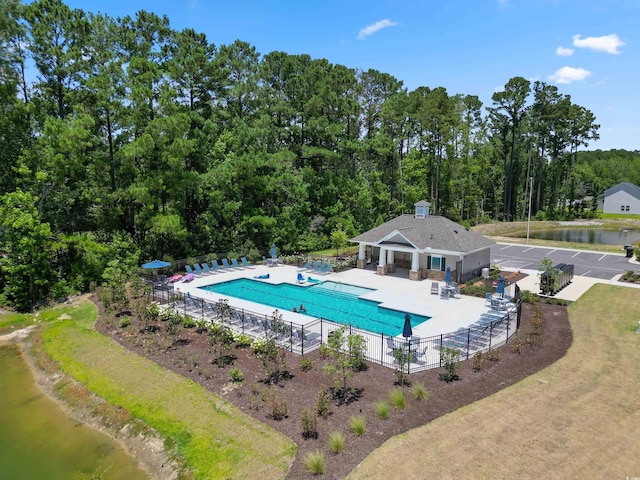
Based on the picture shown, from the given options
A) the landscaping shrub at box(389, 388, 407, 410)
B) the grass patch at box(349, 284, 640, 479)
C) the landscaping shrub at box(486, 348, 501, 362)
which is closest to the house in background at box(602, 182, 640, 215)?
the grass patch at box(349, 284, 640, 479)

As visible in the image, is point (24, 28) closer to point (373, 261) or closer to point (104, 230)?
point (104, 230)

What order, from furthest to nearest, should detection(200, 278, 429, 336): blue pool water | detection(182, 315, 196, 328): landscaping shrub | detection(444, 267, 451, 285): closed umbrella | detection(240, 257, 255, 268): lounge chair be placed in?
detection(240, 257, 255, 268): lounge chair, detection(444, 267, 451, 285): closed umbrella, detection(200, 278, 429, 336): blue pool water, detection(182, 315, 196, 328): landscaping shrub

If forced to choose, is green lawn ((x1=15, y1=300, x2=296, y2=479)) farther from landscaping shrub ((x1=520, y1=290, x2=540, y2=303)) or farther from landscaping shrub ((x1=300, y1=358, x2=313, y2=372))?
landscaping shrub ((x1=520, y1=290, x2=540, y2=303))

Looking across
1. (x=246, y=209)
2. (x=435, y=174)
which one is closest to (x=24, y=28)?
(x=246, y=209)

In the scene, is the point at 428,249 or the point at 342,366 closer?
the point at 342,366

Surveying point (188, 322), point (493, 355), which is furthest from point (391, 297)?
point (188, 322)

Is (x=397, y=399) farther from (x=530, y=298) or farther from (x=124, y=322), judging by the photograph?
(x=124, y=322)
